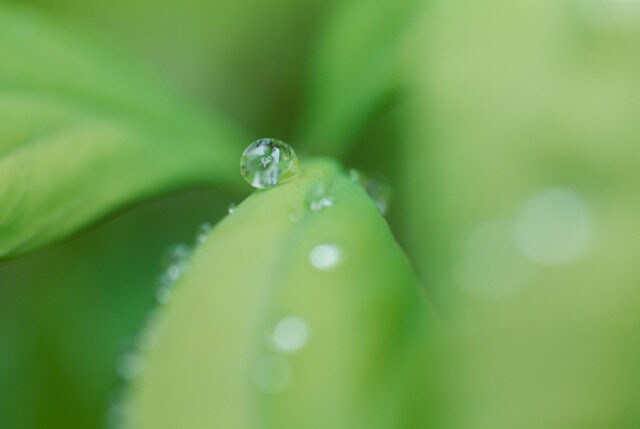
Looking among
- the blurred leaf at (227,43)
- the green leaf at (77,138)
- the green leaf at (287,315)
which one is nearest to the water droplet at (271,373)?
the green leaf at (287,315)

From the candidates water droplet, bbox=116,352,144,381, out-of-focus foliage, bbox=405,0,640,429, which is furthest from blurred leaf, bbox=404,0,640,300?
water droplet, bbox=116,352,144,381

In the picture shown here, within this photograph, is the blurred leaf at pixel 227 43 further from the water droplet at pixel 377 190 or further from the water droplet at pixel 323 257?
the water droplet at pixel 323 257

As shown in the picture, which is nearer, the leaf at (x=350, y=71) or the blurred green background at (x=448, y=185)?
the blurred green background at (x=448, y=185)

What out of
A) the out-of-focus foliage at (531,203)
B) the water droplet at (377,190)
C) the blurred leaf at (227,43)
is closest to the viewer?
the out-of-focus foliage at (531,203)

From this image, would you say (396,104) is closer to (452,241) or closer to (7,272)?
(452,241)

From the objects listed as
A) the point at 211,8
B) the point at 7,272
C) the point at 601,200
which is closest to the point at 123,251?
the point at 7,272

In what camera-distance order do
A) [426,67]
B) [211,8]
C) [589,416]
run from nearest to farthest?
1. [589,416]
2. [426,67]
3. [211,8]

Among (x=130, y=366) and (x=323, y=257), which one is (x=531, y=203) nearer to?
(x=323, y=257)
